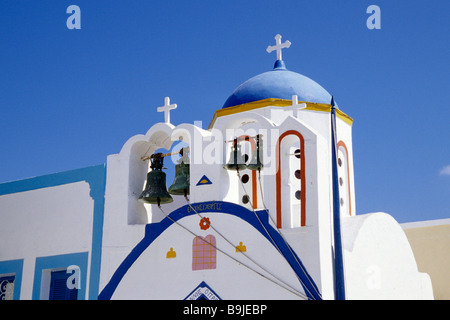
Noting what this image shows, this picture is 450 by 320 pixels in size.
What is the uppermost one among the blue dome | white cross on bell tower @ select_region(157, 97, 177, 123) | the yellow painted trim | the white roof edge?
the blue dome

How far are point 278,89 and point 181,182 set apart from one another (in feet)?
8.69

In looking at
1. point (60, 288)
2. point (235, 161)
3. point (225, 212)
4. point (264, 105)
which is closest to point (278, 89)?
point (264, 105)

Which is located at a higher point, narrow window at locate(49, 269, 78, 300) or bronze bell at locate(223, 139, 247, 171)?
bronze bell at locate(223, 139, 247, 171)

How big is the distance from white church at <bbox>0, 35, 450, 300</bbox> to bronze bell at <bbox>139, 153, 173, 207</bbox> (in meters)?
0.02

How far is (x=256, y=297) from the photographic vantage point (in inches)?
299

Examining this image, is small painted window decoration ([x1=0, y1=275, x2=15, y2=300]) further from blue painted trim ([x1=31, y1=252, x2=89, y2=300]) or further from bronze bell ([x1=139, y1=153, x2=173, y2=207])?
bronze bell ([x1=139, y1=153, x2=173, y2=207])

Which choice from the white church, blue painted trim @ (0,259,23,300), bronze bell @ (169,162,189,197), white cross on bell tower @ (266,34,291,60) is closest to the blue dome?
the white church

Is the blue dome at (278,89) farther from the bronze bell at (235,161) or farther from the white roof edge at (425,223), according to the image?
the white roof edge at (425,223)

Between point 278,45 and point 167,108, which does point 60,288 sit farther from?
point 278,45

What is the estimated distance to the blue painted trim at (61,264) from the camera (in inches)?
362

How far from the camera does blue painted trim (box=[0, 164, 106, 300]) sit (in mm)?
9109

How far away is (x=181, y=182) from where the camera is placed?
8922 millimetres

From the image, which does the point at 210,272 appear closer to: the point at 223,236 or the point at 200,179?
the point at 223,236
